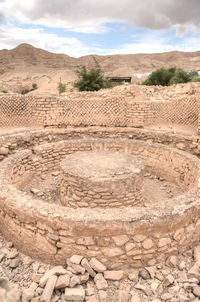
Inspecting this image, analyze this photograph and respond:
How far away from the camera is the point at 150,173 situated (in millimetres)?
7031

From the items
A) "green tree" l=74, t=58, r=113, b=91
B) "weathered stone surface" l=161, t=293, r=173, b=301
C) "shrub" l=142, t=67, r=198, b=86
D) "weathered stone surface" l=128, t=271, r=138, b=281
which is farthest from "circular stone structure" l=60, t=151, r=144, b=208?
"shrub" l=142, t=67, r=198, b=86

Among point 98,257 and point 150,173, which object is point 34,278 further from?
point 150,173

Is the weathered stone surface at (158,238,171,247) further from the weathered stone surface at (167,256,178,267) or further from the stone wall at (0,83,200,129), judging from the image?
the stone wall at (0,83,200,129)

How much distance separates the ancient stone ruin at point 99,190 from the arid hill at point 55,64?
849 inches

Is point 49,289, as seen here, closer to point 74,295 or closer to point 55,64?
point 74,295

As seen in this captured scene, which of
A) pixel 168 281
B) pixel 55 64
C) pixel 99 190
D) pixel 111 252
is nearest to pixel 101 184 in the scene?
pixel 99 190

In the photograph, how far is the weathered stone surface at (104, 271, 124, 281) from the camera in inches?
124

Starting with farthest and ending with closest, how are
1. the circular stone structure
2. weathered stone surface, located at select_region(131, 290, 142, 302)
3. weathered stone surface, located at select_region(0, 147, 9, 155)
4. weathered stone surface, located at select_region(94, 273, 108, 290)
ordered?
1. weathered stone surface, located at select_region(0, 147, 9, 155)
2. the circular stone structure
3. weathered stone surface, located at select_region(94, 273, 108, 290)
4. weathered stone surface, located at select_region(131, 290, 142, 302)

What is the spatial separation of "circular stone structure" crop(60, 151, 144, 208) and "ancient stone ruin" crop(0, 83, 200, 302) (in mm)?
22

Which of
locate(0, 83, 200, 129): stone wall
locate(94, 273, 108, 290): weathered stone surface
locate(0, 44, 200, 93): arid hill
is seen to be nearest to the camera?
locate(94, 273, 108, 290): weathered stone surface

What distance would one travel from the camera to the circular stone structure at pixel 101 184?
4629 mm

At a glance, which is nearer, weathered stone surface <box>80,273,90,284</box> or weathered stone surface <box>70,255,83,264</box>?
weathered stone surface <box>80,273,90,284</box>

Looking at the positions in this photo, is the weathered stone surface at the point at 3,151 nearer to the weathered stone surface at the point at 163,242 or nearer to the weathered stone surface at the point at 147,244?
the weathered stone surface at the point at 147,244

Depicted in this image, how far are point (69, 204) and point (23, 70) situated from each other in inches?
1455
